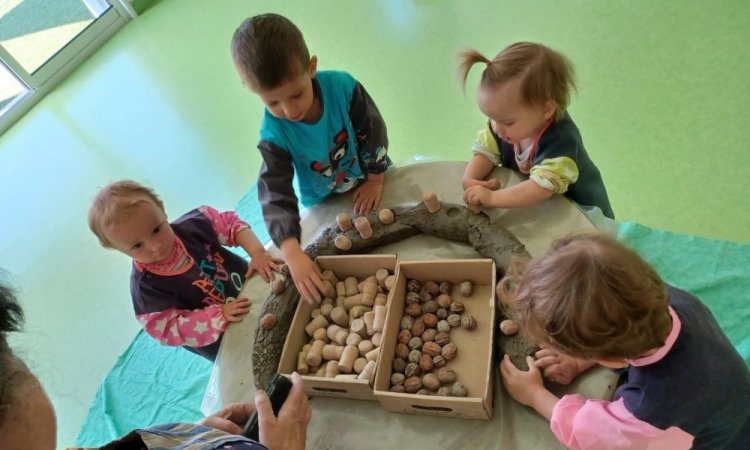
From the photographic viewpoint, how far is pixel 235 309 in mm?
1171

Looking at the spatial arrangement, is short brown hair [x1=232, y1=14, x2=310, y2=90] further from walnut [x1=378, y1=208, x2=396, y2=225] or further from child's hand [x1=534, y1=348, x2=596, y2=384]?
child's hand [x1=534, y1=348, x2=596, y2=384]

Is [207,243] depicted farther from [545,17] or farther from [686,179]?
[545,17]

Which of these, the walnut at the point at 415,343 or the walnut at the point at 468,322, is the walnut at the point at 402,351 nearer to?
the walnut at the point at 415,343

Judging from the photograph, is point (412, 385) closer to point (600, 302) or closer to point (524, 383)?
point (524, 383)

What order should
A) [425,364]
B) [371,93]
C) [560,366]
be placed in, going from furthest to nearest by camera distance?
1. [371,93]
2. [425,364]
3. [560,366]

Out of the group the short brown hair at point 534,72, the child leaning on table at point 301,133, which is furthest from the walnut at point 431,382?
the short brown hair at point 534,72

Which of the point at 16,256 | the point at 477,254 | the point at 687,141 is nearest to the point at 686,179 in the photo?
the point at 687,141

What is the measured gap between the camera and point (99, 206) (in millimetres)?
1100

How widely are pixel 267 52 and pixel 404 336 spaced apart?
621 mm

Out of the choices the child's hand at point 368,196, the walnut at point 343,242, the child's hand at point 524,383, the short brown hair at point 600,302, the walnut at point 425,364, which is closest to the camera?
the short brown hair at point 600,302

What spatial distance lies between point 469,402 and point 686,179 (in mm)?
1350

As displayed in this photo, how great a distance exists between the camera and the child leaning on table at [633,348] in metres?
0.65

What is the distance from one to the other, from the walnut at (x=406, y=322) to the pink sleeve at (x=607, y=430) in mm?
328

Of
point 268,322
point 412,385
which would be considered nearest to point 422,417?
point 412,385
